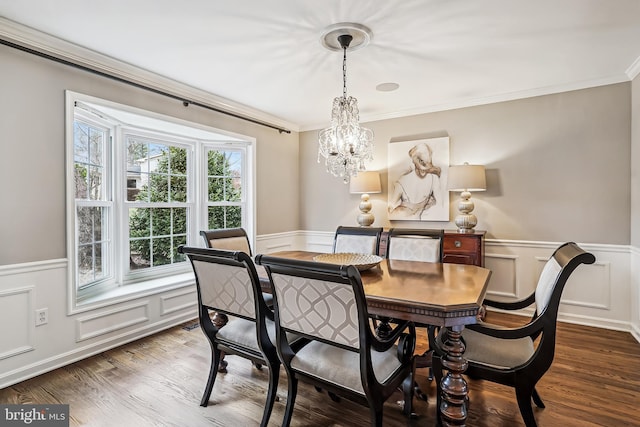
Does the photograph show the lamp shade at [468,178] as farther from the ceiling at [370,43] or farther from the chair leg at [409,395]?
the chair leg at [409,395]

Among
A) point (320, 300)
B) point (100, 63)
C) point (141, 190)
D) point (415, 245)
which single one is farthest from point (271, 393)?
point (100, 63)

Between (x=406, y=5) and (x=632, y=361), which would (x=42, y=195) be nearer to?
(x=406, y=5)

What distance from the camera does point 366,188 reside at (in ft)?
14.2

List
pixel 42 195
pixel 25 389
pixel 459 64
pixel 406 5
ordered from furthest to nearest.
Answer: pixel 459 64, pixel 42 195, pixel 25 389, pixel 406 5

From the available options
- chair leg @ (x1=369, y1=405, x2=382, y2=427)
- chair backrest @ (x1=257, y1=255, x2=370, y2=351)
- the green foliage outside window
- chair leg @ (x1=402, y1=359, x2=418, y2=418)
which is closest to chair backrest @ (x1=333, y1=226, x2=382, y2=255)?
chair leg @ (x1=402, y1=359, x2=418, y2=418)

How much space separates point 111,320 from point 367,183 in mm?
3098

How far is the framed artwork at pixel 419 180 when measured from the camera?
407 centimetres

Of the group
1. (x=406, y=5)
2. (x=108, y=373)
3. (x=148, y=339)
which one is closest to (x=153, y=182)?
(x=148, y=339)

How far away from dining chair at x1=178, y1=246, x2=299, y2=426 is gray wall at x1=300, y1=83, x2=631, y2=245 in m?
2.87

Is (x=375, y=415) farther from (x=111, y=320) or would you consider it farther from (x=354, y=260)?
(x=111, y=320)

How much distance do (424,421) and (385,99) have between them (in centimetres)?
322

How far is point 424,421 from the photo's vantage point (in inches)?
74.9

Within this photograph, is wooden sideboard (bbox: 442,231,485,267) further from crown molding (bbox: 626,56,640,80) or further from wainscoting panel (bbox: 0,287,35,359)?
wainscoting panel (bbox: 0,287,35,359)

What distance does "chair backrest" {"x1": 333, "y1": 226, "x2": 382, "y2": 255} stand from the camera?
3.11m
